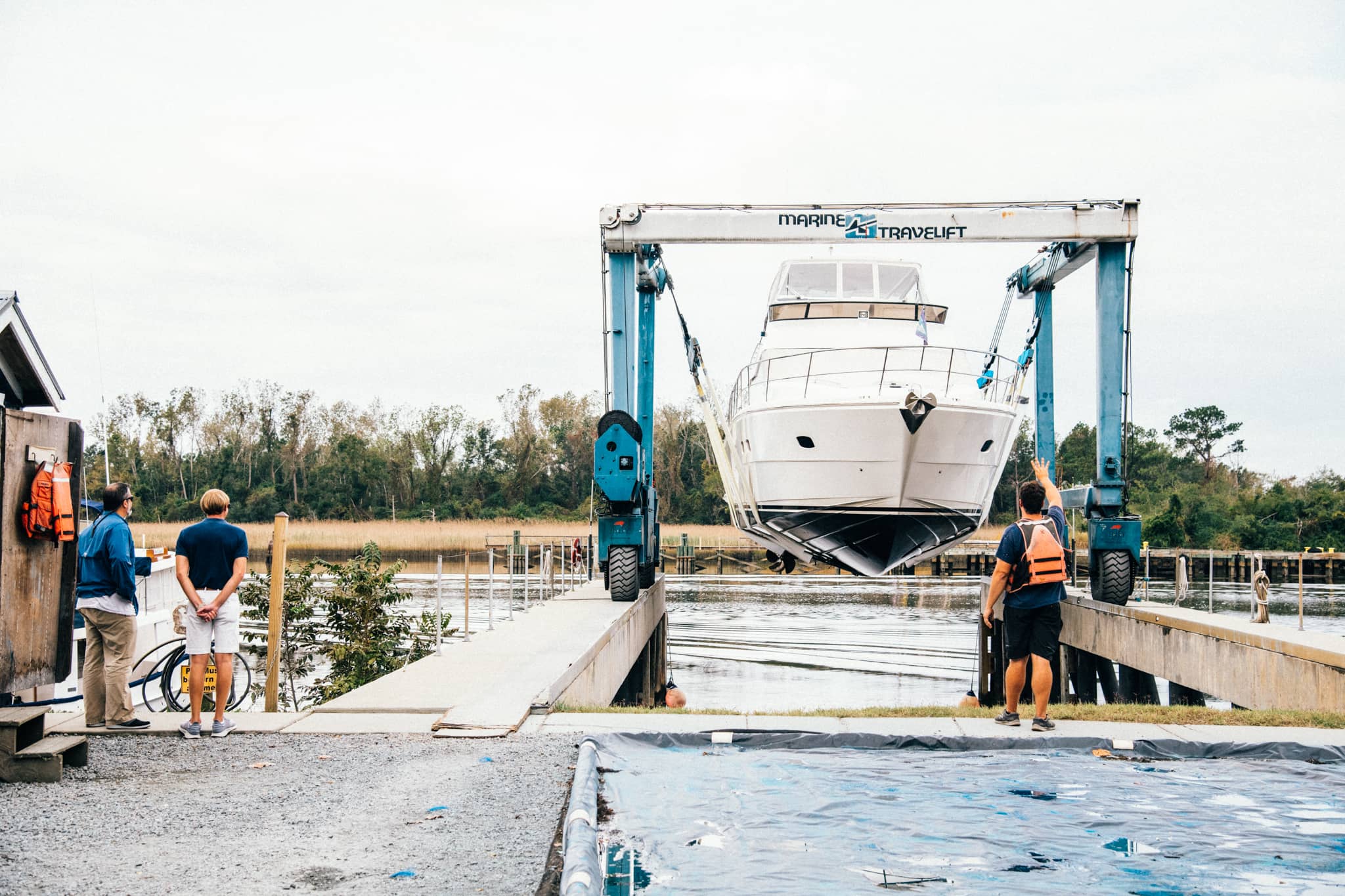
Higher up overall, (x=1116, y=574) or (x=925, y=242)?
(x=925, y=242)

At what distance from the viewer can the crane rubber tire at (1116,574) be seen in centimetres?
1602

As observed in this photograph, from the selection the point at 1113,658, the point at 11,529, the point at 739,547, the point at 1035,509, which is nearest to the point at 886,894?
the point at 1035,509

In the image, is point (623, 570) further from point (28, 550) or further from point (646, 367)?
point (28, 550)

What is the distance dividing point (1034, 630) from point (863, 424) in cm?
683

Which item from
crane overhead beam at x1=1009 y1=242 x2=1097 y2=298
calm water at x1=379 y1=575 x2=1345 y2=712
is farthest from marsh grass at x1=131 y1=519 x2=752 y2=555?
crane overhead beam at x1=1009 y1=242 x2=1097 y2=298

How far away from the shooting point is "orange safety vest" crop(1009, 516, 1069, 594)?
Answer: 7227mm

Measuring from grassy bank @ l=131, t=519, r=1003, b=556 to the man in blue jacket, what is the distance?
31.4 m

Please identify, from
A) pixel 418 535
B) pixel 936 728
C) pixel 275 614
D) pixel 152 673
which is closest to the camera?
pixel 936 728

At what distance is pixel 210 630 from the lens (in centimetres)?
691

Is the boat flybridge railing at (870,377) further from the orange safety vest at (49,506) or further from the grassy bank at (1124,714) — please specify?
the orange safety vest at (49,506)

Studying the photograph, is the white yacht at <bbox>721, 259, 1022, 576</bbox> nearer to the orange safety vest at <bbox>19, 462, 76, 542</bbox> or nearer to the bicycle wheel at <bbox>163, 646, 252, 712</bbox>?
the bicycle wheel at <bbox>163, 646, 252, 712</bbox>

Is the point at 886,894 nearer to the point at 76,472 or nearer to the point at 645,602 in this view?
the point at 76,472

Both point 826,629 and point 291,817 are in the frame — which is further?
point 826,629

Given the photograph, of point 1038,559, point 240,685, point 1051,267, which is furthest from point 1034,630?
point 1051,267
